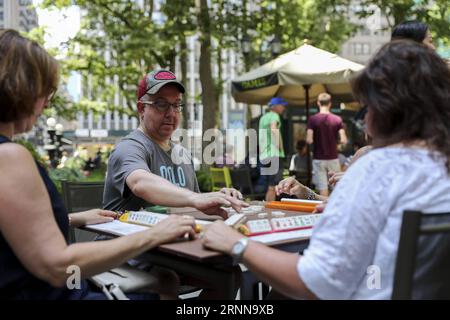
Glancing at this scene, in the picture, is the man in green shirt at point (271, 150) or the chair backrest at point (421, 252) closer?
the chair backrest at point (421, 252)

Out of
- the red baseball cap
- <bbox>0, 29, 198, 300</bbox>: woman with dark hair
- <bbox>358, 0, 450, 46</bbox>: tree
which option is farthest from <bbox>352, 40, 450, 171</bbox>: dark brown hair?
<bbox>358, 0, 450, 46</bbox>: tree

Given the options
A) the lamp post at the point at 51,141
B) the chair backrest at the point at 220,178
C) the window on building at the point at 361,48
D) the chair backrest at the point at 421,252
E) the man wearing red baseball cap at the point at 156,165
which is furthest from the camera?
the window on building at the point at 361,48

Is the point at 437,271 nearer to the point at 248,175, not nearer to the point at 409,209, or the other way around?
the point at 409,209

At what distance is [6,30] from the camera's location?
5.44ft

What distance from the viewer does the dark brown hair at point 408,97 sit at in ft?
4.60


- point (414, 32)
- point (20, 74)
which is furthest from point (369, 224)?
point (414, 32)

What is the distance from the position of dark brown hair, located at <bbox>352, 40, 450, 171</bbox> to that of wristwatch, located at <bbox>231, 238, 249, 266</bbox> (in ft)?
1.57

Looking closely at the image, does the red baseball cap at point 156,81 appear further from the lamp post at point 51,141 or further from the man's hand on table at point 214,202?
the lamp post at point 51,141

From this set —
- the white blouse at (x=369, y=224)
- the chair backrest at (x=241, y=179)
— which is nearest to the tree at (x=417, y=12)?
the chair backrest at (x=241, y=179)

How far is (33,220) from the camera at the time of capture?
1.47 meters

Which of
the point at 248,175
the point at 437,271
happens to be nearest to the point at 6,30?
the point at 437,271

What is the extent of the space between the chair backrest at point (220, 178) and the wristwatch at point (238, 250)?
610 centimetres

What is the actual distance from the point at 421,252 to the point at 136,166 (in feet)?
5.28

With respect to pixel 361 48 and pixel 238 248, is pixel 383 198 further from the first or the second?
pixel 361 48
